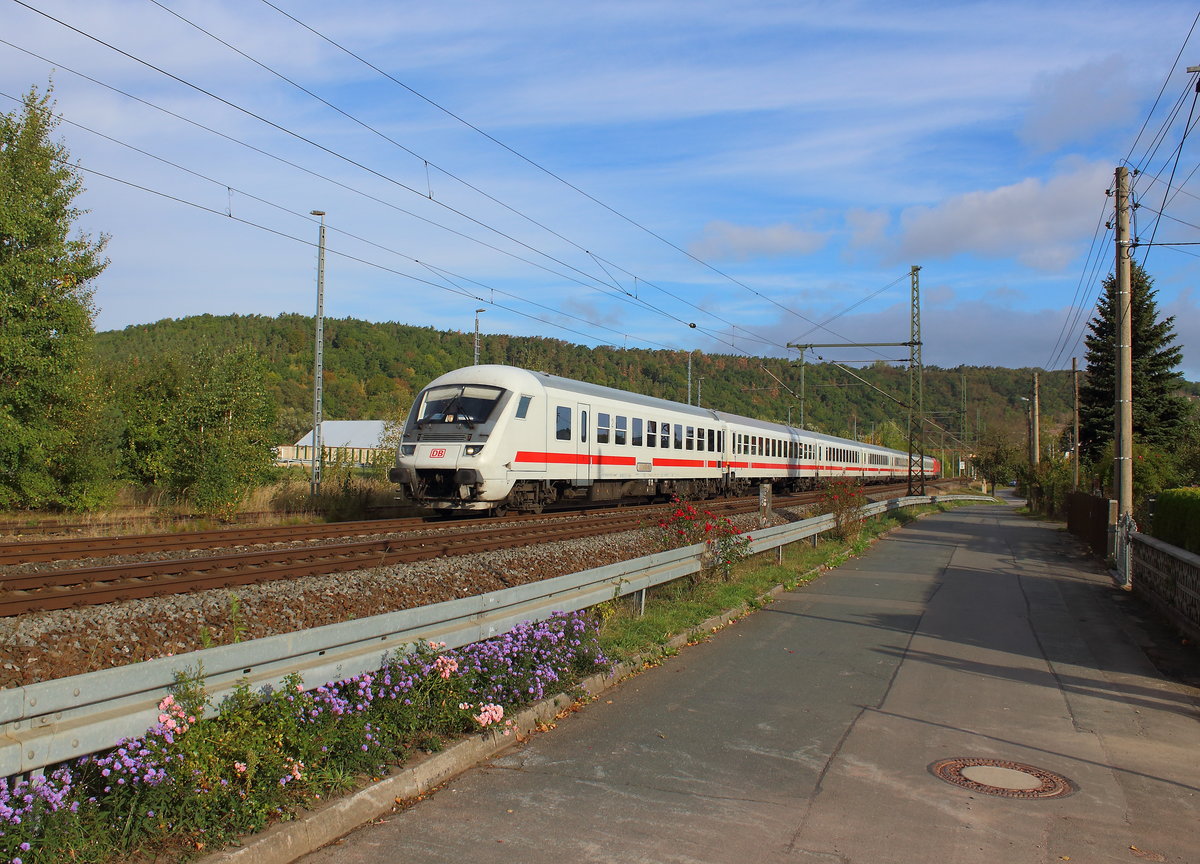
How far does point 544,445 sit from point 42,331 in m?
11.3

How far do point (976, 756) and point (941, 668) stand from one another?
105 inches

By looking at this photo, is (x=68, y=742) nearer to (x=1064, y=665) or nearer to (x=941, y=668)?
(x=941, y=668)

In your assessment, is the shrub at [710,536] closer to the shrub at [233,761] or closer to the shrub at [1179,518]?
the shrub at [1179,518]

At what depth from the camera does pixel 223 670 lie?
4.48 m

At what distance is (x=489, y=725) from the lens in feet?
18.4

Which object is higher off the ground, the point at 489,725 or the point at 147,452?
the point at 147,452

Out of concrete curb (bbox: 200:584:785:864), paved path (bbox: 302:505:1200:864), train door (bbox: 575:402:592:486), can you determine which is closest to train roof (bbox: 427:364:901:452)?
train door (bbox: 575:402:592:486)

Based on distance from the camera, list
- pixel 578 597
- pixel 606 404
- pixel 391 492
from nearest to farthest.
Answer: pixel 578 597
pixel 606 404
pixel 391 492

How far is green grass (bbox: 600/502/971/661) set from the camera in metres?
8.47

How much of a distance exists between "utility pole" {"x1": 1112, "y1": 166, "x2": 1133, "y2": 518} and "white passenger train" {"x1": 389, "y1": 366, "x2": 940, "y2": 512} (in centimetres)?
984

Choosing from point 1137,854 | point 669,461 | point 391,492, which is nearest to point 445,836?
point 1137,854

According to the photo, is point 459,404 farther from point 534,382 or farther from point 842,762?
point 842,762

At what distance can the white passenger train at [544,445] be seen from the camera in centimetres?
1762

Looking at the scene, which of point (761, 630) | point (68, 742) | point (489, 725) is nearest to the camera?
point (68, 742)
